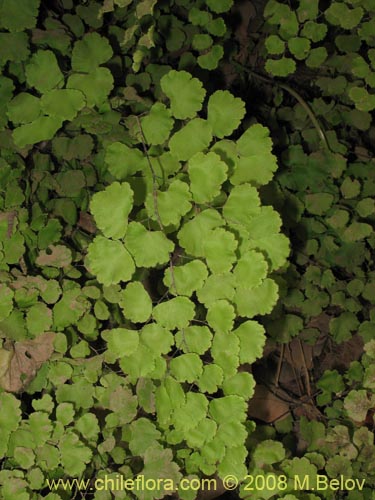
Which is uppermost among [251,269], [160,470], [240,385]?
[251,269]

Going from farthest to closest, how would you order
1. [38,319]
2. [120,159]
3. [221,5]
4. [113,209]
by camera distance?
[221,5] → [38,319] → [120,159] → [113,209]

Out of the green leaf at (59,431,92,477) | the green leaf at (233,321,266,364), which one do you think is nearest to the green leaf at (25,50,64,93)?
the green leaf at (233,321,266,364)

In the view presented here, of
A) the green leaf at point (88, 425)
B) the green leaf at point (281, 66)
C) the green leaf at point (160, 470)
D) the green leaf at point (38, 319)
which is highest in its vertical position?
the green leaf at point (281, 66)

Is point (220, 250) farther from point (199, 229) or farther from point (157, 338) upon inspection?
point (157, 338)

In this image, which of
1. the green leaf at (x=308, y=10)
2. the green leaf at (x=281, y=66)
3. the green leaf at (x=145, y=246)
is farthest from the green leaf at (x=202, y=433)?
the green leaf at (x=308, y=10)

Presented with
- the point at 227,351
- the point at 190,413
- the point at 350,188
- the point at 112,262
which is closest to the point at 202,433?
the point at 190,413

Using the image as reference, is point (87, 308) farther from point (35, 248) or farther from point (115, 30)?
point (115, 30)

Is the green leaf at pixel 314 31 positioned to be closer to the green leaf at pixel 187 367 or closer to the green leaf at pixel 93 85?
the green leaf at pixel 93 85

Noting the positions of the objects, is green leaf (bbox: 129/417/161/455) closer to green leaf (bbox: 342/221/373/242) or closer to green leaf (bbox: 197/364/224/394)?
green leaf (bbox: 197/364/224/394)
